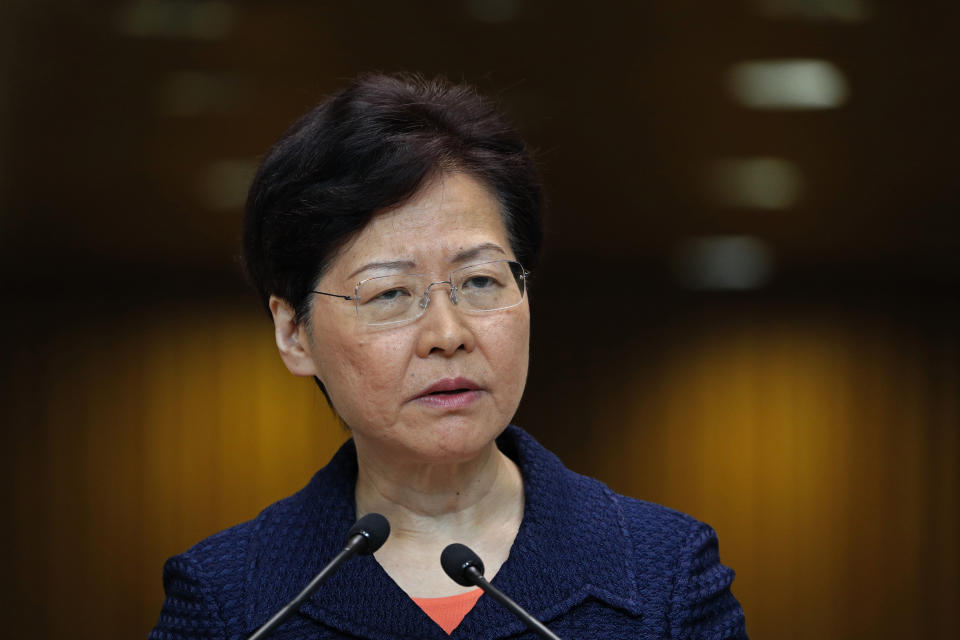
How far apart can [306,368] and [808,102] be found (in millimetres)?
2847

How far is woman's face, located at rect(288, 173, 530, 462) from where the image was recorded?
1.75 meters

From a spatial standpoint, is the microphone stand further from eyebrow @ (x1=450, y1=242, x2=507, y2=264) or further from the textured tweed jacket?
eyebrow @ (x1=450, y1=242, x2=507, y2=264)

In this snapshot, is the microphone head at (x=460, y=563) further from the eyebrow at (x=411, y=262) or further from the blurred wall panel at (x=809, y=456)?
the blurred wall panel at (x=809, y=456)

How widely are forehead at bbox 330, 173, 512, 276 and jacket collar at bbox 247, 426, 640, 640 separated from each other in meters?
0.40

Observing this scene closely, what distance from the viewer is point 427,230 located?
1.77m

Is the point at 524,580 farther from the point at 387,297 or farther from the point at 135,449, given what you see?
the point at 135,449

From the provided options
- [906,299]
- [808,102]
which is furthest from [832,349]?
[808,102]

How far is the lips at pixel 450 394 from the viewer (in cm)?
174

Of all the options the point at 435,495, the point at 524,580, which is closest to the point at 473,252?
the point at 435,495

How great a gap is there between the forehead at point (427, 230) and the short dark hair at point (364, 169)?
0.02m

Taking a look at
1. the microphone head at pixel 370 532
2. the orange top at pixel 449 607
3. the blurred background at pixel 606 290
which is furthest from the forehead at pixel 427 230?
the blurred background at pixel 606 290

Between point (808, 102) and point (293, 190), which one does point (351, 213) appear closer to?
point (293, 190)

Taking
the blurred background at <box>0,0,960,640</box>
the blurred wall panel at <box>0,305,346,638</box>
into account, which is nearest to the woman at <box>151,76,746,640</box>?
the blurred background at <box>0,0,960,640</box>

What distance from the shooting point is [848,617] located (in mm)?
4535
